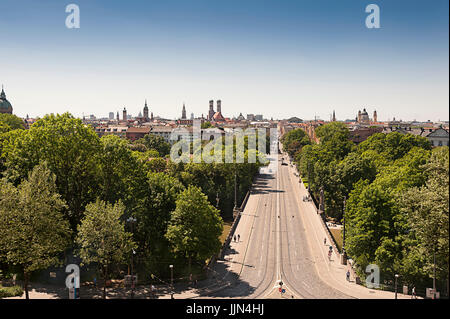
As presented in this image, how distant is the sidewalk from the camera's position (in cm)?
2897

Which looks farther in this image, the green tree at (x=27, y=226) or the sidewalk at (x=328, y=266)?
the sidewalk at (x=328, y=266)

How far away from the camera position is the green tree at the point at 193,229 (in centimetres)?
3057

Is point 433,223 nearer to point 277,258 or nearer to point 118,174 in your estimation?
point 277,258

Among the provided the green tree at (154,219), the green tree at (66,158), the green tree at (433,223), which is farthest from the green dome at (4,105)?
the green tree at (433,223)

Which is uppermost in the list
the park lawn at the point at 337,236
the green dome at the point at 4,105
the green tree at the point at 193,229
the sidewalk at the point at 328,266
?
the green dome at the point at 4,105

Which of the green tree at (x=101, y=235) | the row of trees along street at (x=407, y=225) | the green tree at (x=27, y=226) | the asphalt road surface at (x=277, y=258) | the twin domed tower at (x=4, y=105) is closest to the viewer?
the row of trees along street at (x=407, y=225)

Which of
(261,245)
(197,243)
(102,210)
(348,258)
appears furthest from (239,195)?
(102,210)

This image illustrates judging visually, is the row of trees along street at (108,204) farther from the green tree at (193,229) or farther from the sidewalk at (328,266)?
the sidewalk at (328,266)

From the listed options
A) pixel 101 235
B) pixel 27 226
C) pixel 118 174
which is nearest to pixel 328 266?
pixel 101 235

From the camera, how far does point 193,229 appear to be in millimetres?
30906

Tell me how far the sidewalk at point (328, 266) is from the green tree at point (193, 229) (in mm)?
10345

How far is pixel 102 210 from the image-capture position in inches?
1021

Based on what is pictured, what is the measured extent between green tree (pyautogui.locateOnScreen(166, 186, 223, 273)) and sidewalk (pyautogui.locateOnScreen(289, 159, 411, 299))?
1034cm

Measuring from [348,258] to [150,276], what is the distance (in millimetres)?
19827
